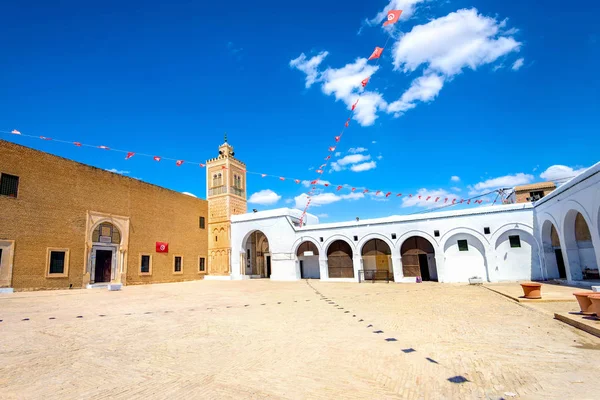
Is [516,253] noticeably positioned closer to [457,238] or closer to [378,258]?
[457,238]

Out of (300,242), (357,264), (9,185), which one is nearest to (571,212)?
(357,264)

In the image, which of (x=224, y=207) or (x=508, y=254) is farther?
(x=224, y=207)

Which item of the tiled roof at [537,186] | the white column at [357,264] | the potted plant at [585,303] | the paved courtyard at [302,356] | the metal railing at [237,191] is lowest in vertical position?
the paved courtyard at [302,356]

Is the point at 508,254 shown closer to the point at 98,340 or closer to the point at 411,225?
the point at 411,225

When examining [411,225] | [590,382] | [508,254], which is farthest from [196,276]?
[590,382]

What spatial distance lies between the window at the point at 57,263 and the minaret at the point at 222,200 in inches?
491

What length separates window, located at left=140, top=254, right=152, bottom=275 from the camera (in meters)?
22.7

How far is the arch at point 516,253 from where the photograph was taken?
18.3 metres

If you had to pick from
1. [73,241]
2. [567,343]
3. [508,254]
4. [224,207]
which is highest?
[224,207]

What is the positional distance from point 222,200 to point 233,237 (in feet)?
12.5

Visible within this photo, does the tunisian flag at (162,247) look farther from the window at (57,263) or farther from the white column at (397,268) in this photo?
the white column at (397,268)

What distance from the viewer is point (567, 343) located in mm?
5402

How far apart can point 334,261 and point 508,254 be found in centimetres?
1111

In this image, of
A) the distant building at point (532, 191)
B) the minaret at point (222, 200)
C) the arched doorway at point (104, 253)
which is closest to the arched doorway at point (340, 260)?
the minaret at point (222, 200)
